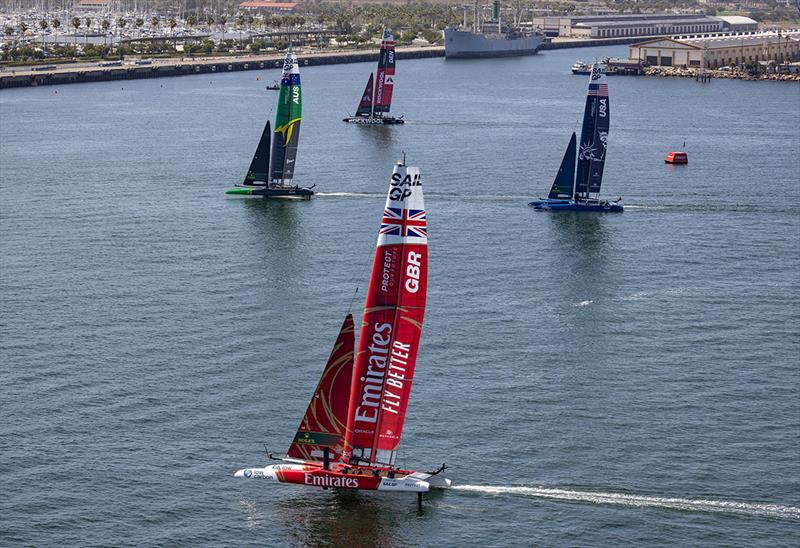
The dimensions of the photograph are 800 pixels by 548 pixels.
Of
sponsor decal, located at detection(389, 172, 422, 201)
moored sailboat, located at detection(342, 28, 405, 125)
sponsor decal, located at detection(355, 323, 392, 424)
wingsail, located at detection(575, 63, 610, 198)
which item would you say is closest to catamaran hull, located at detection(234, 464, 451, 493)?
sponsor decal, located at detection(355, 323, 392, 424)

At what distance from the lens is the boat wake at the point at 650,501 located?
1939 inches

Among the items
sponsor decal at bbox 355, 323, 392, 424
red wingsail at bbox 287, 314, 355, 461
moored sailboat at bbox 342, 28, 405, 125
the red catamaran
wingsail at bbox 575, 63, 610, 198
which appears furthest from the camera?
moored sailboat at bbox 342, 28, 405, 125

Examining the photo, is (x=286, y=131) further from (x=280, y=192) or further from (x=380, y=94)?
(x=380, y=94)

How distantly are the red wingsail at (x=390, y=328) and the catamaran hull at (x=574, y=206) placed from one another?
54969mm

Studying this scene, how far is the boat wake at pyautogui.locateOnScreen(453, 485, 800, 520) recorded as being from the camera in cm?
4925

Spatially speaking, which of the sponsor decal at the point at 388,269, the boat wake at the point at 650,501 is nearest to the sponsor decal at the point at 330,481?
the boat wake at the point at 650,501

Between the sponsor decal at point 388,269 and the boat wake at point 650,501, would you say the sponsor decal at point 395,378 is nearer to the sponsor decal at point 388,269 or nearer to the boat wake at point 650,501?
the sponsor decal at point 388,269

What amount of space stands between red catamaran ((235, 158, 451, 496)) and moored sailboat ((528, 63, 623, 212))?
181 feet

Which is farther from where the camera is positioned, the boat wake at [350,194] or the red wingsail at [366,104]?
the red wingsail at [366,104]

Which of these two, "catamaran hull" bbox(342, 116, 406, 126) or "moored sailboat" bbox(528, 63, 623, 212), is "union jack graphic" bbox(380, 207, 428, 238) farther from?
"catamaran hull" bbox(342, 116, 406, 126)

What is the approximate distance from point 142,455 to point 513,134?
9832 centimetres

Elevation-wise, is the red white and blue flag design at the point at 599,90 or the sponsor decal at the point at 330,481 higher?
the red white and blue flag design at the point at 599,90

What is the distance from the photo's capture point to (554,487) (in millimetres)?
50875

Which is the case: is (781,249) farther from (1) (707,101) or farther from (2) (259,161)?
(1) (707,101)
